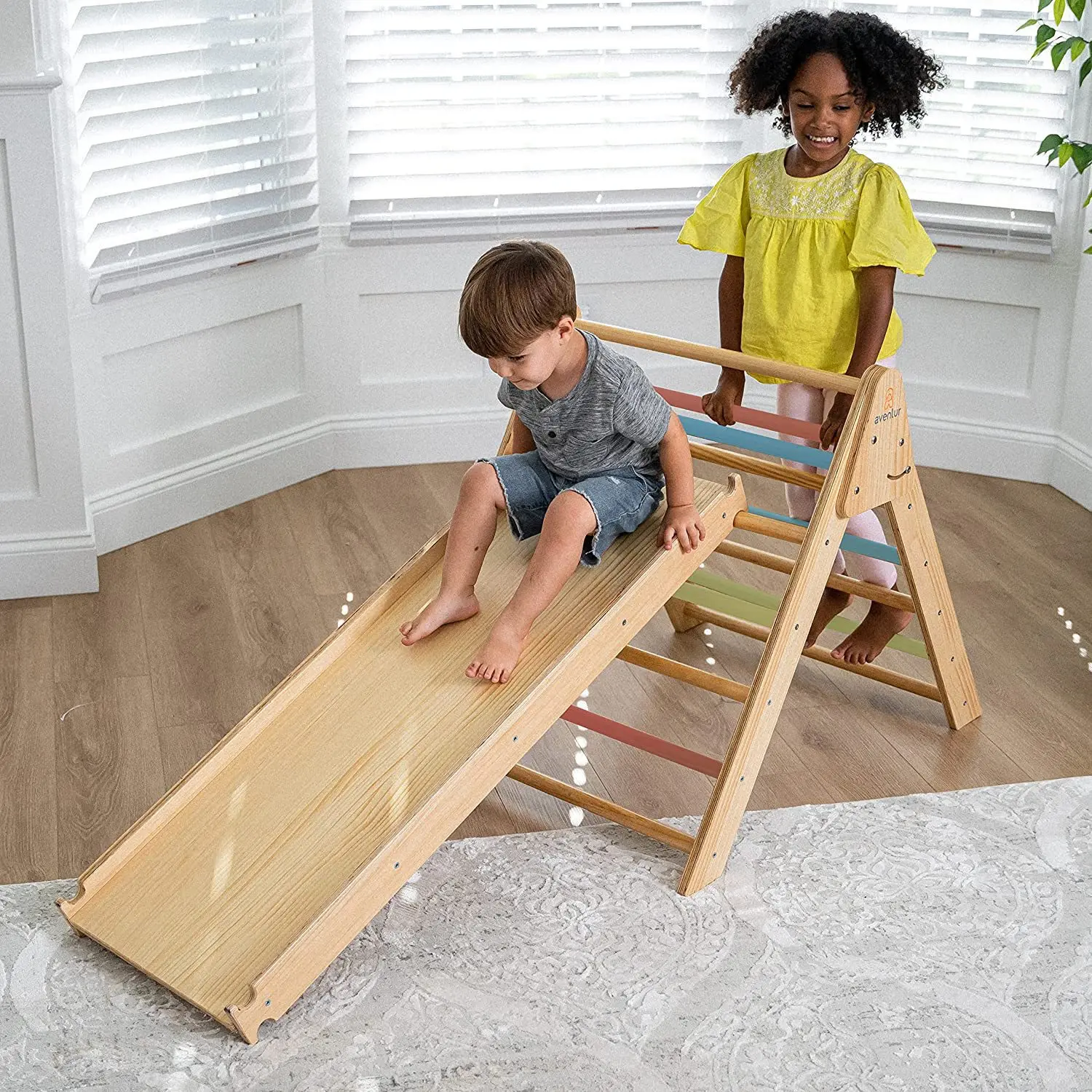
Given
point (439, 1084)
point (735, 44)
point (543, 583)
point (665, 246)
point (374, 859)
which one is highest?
point (735, 44)

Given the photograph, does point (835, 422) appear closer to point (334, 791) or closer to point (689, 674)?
point (689, 674)

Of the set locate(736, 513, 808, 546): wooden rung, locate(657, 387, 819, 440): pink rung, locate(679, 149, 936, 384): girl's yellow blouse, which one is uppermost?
locate(679, 149, 936, 384): girl's yellow blouse

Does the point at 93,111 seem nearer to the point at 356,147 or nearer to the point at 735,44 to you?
the point at 356,147

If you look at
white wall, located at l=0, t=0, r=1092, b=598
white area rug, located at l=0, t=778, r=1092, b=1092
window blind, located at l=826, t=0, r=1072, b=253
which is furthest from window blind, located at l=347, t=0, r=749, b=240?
white area rug, located at l=0, t=778, r=1092, b=1092

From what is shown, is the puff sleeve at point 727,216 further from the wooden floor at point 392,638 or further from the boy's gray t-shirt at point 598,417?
the wooden floor at point 392,638

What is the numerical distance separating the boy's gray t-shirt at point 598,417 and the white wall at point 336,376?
1.14 m

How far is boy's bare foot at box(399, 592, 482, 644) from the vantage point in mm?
2070

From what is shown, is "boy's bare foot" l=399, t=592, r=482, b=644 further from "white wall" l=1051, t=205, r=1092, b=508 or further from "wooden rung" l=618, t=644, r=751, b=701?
"white wall" l=1051, t=205, r=1092, b=508

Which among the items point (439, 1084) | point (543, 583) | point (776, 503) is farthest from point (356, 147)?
point (439, 1084)

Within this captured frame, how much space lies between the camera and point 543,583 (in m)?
2.01

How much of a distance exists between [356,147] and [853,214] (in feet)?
4.61

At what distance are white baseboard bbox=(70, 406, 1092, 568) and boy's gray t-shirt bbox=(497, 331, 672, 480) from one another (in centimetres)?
135

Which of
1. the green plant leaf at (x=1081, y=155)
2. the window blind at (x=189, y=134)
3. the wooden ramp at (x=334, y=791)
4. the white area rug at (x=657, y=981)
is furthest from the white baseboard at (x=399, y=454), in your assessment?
the white area rug at (x=657, y=981)

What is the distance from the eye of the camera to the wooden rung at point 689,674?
7.05ft
